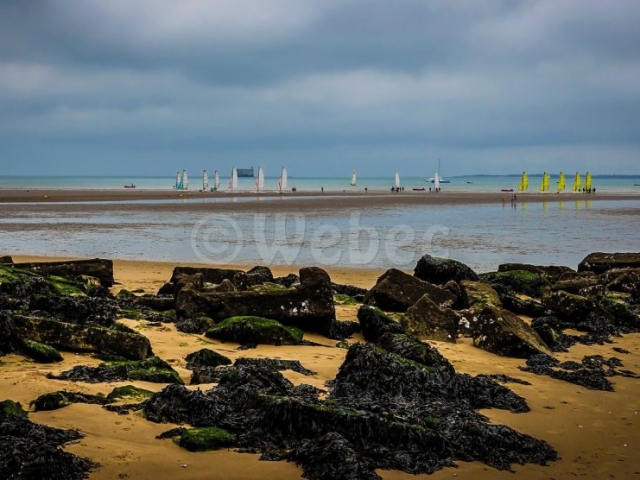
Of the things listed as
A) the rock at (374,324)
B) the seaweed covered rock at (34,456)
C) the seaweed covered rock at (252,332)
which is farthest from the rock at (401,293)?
the seaweed covered rock at (34,456)

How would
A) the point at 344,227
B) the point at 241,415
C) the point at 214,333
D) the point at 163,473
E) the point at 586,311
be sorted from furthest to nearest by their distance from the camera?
the point at 344,227 < the point at 586,311 < the point at 214,333 < the point at 241,415 < the point at 163,473

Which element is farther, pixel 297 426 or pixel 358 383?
pixel 358 383

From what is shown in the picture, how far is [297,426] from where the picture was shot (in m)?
6.16

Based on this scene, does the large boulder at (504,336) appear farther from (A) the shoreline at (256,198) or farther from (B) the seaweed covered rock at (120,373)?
(A) the shoreline at (256,198)

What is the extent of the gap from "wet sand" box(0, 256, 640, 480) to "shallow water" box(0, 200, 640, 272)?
13.3 m

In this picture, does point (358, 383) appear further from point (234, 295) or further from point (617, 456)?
point (234, 295)

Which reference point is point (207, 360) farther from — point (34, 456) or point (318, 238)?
point (318, 238)

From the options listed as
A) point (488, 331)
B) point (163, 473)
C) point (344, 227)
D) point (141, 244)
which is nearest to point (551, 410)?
point (488, 331)

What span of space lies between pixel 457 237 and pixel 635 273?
55.8 ft

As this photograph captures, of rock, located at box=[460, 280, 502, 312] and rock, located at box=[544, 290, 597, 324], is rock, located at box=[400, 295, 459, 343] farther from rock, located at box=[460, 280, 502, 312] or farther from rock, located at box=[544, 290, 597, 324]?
rock, located at box=[544, 290, 597, 324]

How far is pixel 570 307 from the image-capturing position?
13.5 m

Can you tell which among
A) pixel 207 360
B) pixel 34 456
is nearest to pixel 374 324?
pixel 207 360

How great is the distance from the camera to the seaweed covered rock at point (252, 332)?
10258mm

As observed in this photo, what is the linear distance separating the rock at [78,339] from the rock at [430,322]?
4.74 meters
